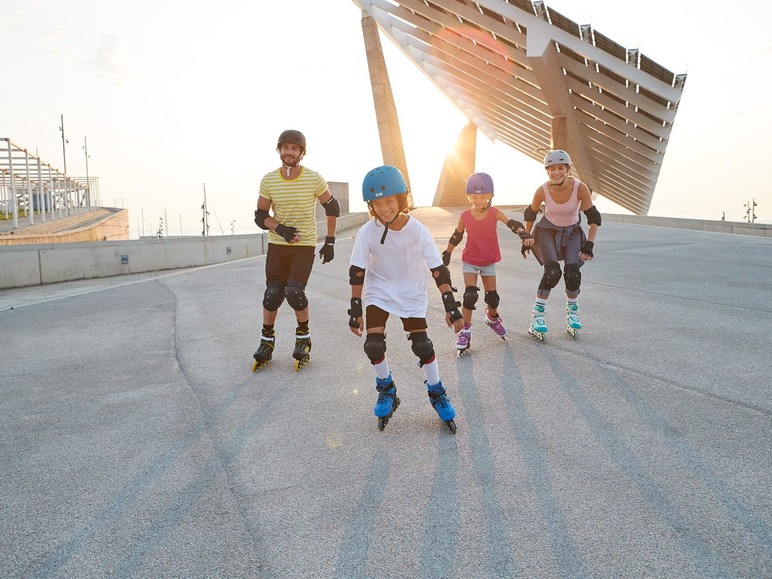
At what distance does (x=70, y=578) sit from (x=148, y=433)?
141cm

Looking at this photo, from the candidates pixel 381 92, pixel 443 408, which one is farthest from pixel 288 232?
pixel 381 92

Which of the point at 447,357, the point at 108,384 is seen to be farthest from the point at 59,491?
the point at 447,357

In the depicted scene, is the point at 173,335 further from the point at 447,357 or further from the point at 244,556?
the point at 244,556

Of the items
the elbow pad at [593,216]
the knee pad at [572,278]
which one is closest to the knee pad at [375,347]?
the knee pad at [572,278]

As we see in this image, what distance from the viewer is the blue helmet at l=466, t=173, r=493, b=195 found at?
4938mm

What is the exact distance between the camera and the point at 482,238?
5145mm

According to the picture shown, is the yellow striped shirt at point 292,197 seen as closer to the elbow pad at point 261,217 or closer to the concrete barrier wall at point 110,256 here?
the elbow pad at point 261,217

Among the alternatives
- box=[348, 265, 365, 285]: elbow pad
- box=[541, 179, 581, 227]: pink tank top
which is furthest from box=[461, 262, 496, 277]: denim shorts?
box=[348, 265, 365, 285]: elbow pad

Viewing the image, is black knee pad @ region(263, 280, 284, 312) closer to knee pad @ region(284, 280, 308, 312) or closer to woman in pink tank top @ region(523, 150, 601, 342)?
knee pad @ region(284, 280, 308, 312)

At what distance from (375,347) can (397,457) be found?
2.33 ft

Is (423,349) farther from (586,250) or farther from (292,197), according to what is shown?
(586,250)

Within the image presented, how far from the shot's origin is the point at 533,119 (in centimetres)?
4144

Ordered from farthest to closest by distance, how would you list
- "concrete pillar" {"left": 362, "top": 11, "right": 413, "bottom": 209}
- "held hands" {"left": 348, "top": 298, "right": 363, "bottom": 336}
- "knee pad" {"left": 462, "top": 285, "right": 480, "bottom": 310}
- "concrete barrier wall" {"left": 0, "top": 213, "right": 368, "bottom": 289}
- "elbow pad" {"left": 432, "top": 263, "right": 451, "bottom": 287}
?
"concrete pillar" {"left": 362, "top": 11, "right": 413, "bottom": 209} → "concrete barrier wall" {"left": 0, "top": 213, "right": 368, "bottom": 289} → "knee pad" {"left": 462, "top": 285, "right": 480, "bottom": 310} → "elbow pad" {"left": 432, "top": 263, "right": 451, "bottom": 287} → "held hands" {"left": 348, "top": 298, "right": 363, "bottom": 336}

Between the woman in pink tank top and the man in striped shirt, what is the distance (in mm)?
2125
